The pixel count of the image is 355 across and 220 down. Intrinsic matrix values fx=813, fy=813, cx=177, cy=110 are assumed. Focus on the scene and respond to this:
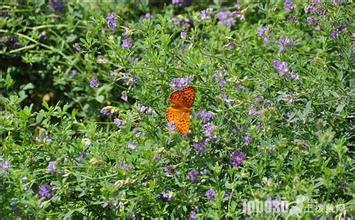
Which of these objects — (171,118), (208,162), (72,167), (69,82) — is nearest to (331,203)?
(208,162)

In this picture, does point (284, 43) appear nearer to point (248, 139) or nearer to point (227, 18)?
point (248, 139)

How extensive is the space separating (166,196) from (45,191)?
37 cm

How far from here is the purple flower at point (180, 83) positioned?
2.68m

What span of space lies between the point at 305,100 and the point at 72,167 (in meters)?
0.78

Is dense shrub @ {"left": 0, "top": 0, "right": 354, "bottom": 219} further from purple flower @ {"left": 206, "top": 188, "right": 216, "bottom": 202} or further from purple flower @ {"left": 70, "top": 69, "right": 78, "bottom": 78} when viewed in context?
purple flower @ {"left": 70, "top": 69, "right": 78, "bottom": 78}

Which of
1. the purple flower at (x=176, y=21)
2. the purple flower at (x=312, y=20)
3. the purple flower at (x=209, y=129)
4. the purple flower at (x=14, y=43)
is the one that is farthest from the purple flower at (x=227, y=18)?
the purple flower at (x=209, y=129)

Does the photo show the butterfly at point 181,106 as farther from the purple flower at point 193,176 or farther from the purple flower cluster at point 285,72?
the purple flower cluster at point 285,72

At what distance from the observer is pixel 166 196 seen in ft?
7.98

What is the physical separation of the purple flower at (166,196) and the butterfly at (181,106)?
0.19m

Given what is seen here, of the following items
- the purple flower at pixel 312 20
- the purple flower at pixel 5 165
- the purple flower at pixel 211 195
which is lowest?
the purple flower at pixel 211 195

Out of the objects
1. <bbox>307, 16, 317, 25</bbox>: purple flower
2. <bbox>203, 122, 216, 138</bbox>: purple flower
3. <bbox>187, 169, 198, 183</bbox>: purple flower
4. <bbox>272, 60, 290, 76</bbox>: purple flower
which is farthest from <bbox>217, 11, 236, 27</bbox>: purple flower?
<bbox>187, 169, 198, 183</bbox>: purple flower

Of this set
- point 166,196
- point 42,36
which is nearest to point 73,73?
point 42,36

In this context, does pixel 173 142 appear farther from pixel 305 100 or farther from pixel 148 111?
pixel 305 100

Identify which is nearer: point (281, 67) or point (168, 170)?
point (168, 170)
